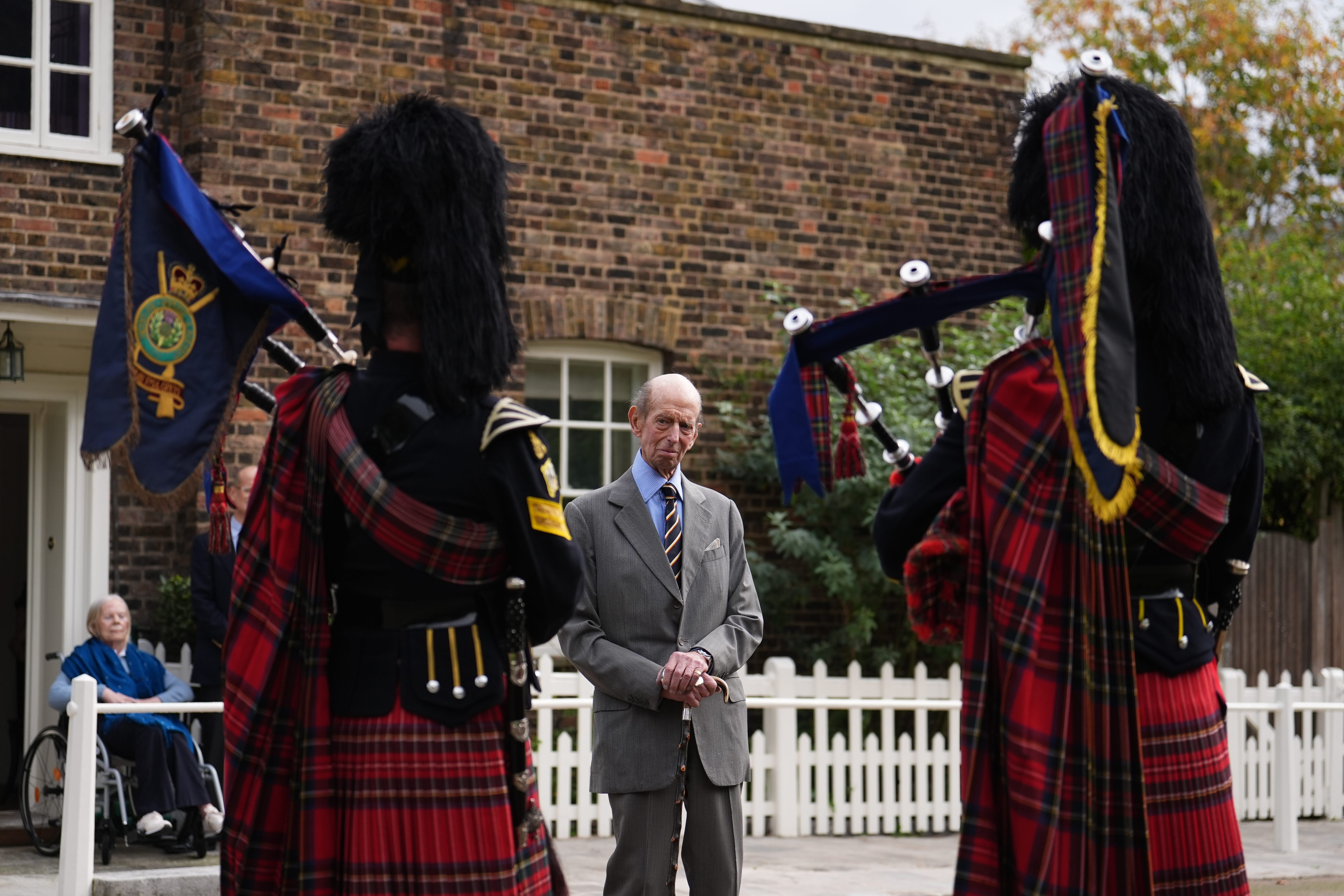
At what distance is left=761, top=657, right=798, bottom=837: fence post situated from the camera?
32.9 ft

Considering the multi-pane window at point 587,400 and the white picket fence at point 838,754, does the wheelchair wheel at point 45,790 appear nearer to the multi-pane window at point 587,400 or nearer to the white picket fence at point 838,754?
the white picket fence at point 838,754

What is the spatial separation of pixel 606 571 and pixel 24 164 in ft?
20.7

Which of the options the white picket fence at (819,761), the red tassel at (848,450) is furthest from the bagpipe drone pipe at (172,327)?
the white picket fence at (819,761)

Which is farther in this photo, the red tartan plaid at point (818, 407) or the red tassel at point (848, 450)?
the red tassel at point (848, 450)

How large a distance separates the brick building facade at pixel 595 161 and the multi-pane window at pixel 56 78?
34mm

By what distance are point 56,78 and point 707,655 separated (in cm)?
698

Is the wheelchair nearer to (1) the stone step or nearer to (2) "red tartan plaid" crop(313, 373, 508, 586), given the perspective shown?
(1) the stone step

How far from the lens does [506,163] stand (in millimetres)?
3883

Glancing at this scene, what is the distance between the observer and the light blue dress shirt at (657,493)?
5.29 m

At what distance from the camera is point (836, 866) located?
29.6 feet

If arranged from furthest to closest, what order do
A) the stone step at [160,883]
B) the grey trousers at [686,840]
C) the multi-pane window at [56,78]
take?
the multi-pane window at [56,78]
the stone step at [160,883]
the grey trousers at [686,840]

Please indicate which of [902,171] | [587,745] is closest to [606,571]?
[587,745]

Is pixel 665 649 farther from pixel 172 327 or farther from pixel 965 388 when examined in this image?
pixel 172 327

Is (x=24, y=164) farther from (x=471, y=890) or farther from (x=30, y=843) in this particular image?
(x=471, y=890)
